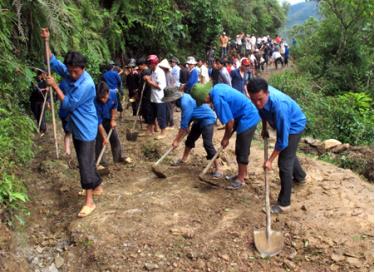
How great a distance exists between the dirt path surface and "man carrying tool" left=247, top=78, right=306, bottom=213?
0.42 metres

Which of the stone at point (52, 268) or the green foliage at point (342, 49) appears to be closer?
the stone at point (52, 268)

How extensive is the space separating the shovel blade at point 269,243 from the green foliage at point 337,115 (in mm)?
7968

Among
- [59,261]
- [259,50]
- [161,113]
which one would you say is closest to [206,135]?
[161,113]

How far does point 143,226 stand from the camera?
16.8ft

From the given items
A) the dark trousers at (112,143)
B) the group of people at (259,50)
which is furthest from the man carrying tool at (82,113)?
the group of people at (259,50)

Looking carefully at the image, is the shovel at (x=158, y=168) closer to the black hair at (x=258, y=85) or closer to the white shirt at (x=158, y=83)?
the black hair at (x=258, y=85)

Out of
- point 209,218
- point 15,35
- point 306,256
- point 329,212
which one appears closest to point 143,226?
point 209,218

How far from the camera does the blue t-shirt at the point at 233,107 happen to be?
5.63 metres

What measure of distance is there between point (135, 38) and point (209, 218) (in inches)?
442

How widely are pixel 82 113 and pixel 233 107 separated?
200 cm

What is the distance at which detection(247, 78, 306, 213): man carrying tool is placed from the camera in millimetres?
4980

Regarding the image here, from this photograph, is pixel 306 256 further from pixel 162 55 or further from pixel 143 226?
pixel 162 55

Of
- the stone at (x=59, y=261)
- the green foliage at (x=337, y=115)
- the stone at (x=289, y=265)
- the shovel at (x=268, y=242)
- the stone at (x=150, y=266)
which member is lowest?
the green foliage at (x=337, y=115)

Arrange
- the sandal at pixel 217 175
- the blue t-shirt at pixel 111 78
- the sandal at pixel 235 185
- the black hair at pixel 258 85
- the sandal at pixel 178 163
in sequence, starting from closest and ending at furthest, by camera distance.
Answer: the black hair at pixel 258 85 → the sandal at pixel 235 185 → the sandal at pixel 217 175 → the sandal at pixel 178 163 → the blue t-shirt at pixel 111 78
